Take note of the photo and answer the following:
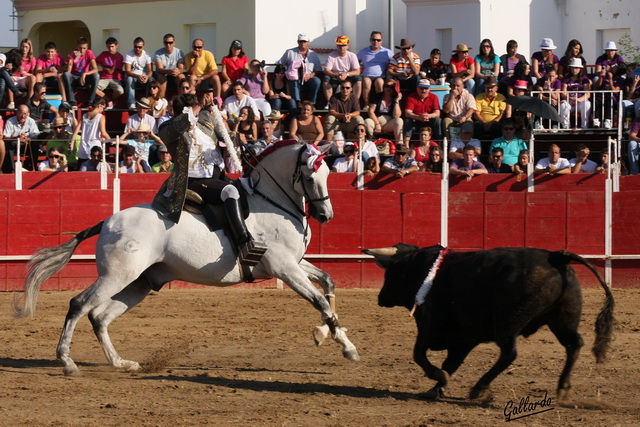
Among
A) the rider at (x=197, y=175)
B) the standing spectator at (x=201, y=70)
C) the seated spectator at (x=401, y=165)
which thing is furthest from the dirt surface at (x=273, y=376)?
the standing spectator at (x=201, y=70)

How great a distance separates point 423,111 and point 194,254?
856cm

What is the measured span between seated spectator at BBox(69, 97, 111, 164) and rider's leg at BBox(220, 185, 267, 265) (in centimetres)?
775

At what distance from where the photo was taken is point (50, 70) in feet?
61.7

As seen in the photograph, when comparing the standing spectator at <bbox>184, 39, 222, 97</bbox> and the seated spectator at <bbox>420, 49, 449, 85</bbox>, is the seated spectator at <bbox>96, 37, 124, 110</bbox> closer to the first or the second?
the standing spectator at <bbox>184, 39, 222, 97</bbox>

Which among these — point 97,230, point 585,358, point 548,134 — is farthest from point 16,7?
point 585,358

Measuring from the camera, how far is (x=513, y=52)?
714 inches

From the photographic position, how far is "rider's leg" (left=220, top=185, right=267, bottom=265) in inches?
344

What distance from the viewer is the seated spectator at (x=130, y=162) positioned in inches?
616

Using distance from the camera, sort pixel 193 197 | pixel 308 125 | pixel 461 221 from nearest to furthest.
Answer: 1. pixel 193 197
2. pixel 461 221
3. pixel 308 125

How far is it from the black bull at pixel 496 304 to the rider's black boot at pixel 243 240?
3.97 feet

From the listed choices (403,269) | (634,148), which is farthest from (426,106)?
(403,269)

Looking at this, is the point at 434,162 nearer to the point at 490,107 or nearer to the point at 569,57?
the point at 490,107

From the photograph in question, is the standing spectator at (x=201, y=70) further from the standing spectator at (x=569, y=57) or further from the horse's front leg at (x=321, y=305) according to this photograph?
the horse's front leg at (x=321, y=305)

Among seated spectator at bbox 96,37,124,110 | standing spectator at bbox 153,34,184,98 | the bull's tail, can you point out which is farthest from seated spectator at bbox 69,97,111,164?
the bull's tail
